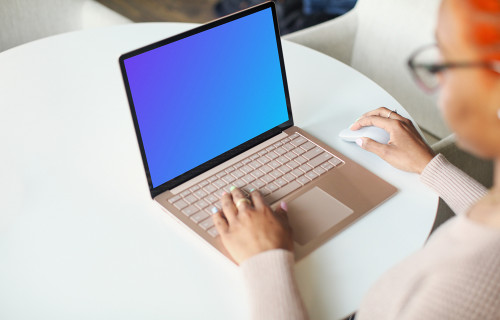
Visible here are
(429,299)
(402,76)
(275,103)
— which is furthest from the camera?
(402,76)

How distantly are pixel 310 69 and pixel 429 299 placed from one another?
836 millimetres

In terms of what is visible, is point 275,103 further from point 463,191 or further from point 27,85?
point 27,85

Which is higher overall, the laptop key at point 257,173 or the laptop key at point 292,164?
the laptop key at point 257,173

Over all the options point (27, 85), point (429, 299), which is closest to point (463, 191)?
point (429, 299)

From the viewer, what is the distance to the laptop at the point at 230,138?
96 centimetres

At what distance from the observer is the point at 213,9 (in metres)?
3.37

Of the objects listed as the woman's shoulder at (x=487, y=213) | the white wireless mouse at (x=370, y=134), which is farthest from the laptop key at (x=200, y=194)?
the woman's shoulder at (x=487, y=213)

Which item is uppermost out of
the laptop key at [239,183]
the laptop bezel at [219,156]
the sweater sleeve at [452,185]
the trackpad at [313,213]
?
the laptop bezel at [219,156]

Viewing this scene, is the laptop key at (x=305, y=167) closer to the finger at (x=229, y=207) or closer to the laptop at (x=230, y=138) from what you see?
the laptop at (x=230, y=138)

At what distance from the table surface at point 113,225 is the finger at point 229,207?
67mm

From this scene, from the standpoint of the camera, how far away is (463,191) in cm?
105

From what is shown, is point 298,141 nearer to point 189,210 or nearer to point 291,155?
point 291,155

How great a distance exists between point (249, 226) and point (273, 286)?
123 millimetres

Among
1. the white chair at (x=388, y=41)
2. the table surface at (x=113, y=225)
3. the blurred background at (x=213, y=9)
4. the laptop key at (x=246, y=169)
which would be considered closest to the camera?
the table surface at (x=113, y=225)
